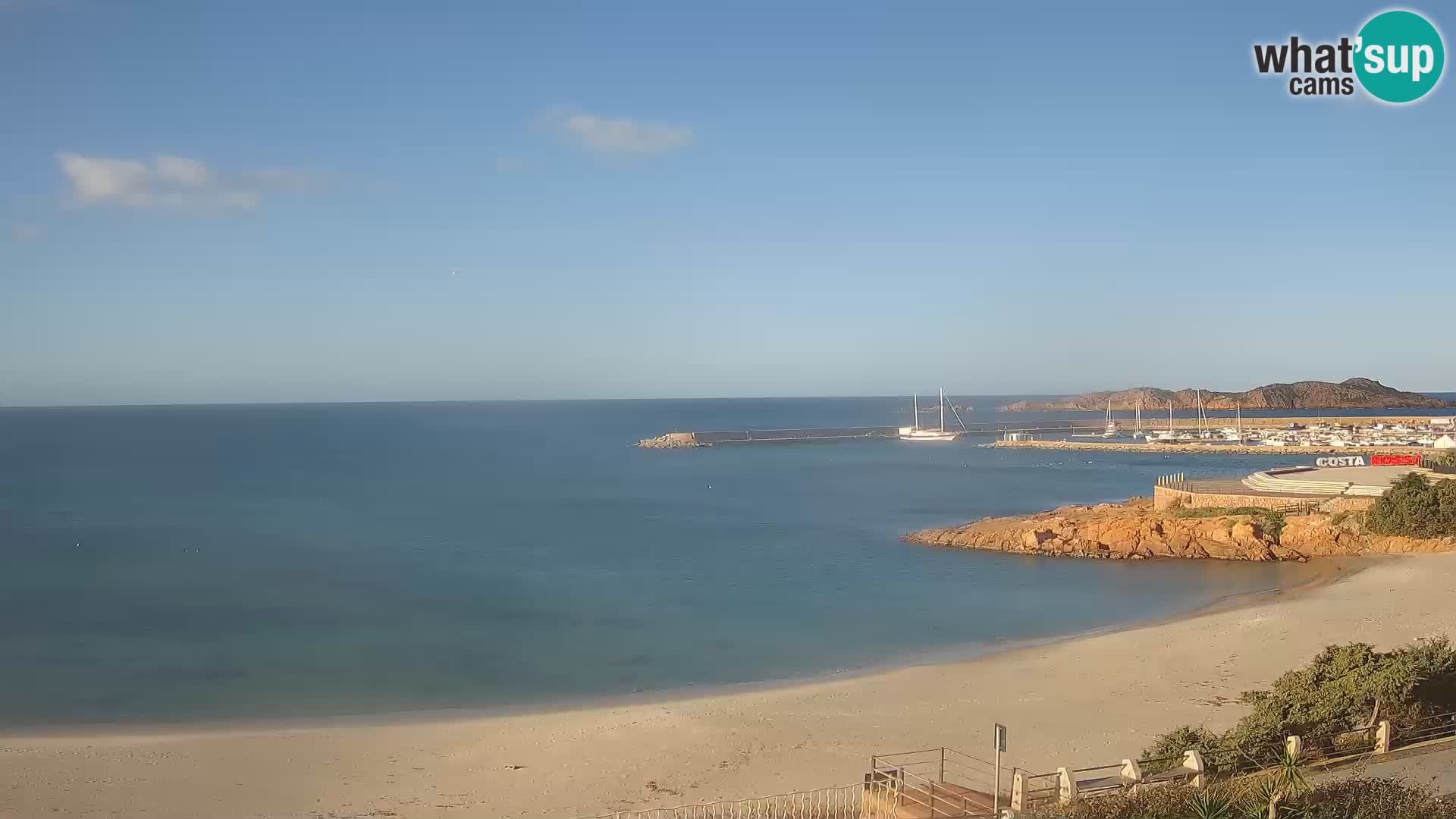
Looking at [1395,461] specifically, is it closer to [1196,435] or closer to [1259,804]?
[1259,804]

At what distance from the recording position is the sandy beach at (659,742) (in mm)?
14906

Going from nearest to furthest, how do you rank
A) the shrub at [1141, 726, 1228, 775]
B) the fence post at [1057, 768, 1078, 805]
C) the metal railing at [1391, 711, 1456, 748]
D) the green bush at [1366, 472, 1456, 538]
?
the fence post at [1057, 768, 1078, 805] → the shrub at [1141, 726, 1228, 775] → the metal railing at [1391, 711, 1456, 748] → the green bush at [1366, 472, 1456, 538]

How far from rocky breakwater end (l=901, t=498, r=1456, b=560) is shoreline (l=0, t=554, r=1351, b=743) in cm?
1070

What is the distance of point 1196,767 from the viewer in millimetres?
10742

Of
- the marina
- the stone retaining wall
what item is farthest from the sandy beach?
the marina

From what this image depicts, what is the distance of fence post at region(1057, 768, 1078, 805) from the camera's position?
10.3 m

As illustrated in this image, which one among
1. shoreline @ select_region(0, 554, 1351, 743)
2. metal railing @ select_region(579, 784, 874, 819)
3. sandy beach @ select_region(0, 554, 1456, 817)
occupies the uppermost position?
metal railing @ select_region(579, 784, 874, 819)

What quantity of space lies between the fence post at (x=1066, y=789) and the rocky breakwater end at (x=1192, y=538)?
91.3 ft

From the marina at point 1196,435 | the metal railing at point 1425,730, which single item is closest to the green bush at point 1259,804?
the metal railing at point 1425,730

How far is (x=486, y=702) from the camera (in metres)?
21.1

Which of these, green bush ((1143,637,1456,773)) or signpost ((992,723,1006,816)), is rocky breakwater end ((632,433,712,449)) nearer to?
green bush ((1143,637,1456,773))

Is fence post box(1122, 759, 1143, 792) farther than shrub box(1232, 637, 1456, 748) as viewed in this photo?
No

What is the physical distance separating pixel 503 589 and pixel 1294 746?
26467mm

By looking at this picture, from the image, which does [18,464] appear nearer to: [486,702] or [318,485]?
[318,485]
